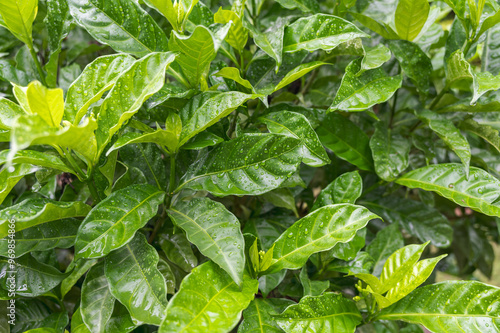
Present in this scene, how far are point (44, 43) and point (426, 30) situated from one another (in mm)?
1220

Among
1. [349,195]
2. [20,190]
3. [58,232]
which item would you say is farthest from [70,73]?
[349,195]

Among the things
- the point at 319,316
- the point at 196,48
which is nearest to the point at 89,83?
the point at 196,48

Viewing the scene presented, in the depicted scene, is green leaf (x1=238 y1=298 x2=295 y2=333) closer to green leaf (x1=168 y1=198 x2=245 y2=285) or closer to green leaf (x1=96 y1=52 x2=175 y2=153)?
green leaf (x1=168 y1=198 x2=245 y2=285)

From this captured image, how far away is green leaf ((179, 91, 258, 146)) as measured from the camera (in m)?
0.76

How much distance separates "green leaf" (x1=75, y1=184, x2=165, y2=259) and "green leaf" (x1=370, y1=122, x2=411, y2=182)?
1.89ft

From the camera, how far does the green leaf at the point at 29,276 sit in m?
0.86

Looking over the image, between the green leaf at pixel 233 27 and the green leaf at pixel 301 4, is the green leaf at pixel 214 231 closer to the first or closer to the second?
the green leaf at pixel 233 27

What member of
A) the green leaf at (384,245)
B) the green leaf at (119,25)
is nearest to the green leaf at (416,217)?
the green leaf at (384,245)

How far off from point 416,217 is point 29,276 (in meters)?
1.09

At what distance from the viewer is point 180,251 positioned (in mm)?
894

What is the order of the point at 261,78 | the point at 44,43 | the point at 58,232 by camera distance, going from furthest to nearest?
the point at 44,43 → the point at 261,78 → the point at 58,232

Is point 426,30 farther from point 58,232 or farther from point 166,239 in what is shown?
point 58,232

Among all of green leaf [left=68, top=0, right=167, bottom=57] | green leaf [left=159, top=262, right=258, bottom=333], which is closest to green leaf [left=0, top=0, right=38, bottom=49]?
green leaf [left=68, top=0, right=167, bottom=57]

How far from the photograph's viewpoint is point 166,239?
928mm
